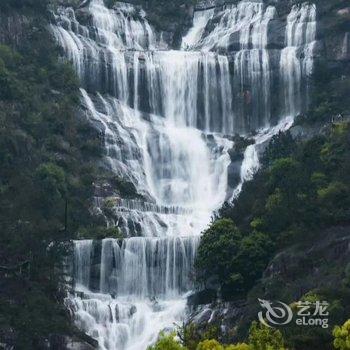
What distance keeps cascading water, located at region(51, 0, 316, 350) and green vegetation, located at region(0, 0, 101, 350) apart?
6.58 feet

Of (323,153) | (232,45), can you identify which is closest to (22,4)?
(232,45)

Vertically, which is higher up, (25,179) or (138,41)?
(138,41)

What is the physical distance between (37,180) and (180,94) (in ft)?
56.2

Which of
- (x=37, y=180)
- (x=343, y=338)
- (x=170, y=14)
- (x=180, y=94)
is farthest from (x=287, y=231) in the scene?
(x=170, y=14)

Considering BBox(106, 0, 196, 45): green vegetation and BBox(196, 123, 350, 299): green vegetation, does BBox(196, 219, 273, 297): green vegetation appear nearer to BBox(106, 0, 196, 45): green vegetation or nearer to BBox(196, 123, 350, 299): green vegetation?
BBox(196, 123, 350, 299): green vegetation

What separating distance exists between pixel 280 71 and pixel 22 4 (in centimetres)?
1825

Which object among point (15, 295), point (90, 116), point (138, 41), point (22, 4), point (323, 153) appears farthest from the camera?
point (138, 41)

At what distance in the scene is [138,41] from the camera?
83750 mm

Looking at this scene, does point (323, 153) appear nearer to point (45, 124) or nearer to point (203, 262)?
point (203, 262)

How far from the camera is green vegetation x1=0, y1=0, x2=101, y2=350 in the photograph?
53031 millimetres

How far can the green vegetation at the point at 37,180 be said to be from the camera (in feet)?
174

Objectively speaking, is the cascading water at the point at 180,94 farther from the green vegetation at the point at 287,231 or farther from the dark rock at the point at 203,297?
the dark rock at the point at 203,297

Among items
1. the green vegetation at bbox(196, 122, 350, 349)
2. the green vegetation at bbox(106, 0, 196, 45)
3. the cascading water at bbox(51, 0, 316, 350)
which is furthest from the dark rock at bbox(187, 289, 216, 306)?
the green vegetation at bbox(106, 0, 196, 45)

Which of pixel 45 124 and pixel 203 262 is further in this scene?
pixel 45 124
